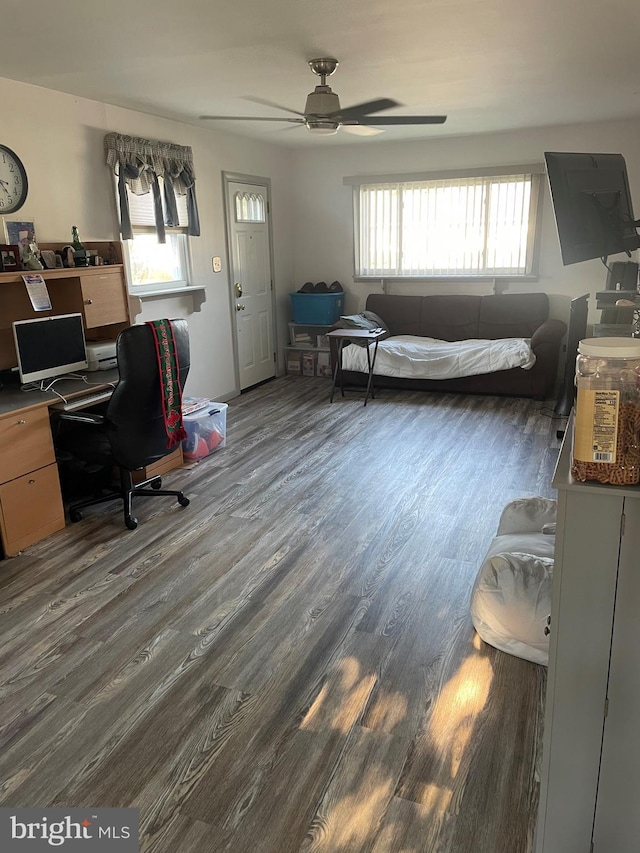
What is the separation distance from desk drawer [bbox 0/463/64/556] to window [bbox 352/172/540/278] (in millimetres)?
4714

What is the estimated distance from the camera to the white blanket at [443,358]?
5848mm

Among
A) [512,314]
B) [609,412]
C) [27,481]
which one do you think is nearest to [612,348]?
[609,412]

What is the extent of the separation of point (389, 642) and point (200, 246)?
4255 millimetres

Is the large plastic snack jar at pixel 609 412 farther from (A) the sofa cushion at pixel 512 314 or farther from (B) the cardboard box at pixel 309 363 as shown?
(B) the cardboard box at pixel 309 363

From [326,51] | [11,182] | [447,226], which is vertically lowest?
[447,226]

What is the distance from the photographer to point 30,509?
3258 millimetres

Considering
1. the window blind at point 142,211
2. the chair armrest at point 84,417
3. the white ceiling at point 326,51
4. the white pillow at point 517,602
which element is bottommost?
the white pillow at point 517,602

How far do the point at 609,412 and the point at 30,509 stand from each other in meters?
2.98

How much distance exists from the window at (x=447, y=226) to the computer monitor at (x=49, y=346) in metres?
4.07

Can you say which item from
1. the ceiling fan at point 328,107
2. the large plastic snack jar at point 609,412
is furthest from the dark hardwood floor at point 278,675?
the ceiling fan at point 328,107

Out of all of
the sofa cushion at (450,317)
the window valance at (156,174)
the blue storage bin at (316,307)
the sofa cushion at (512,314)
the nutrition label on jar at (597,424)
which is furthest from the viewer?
the blue storage bin at (316,307)

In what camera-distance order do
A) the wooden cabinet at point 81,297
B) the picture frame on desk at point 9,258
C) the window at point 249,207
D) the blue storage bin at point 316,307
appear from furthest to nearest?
1. the blue storage bin at point 316,307
2. the window at point 249,207
3. the wooden cabinet at point 81,297
4. the picture frame on desk at point 9,258

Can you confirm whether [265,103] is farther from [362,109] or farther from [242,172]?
[242,172]

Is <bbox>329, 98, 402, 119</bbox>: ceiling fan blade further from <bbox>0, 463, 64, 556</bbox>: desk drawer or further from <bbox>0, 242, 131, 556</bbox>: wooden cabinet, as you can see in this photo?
<bbox>0, 463, 64, 556</bbox>: desk drawer
